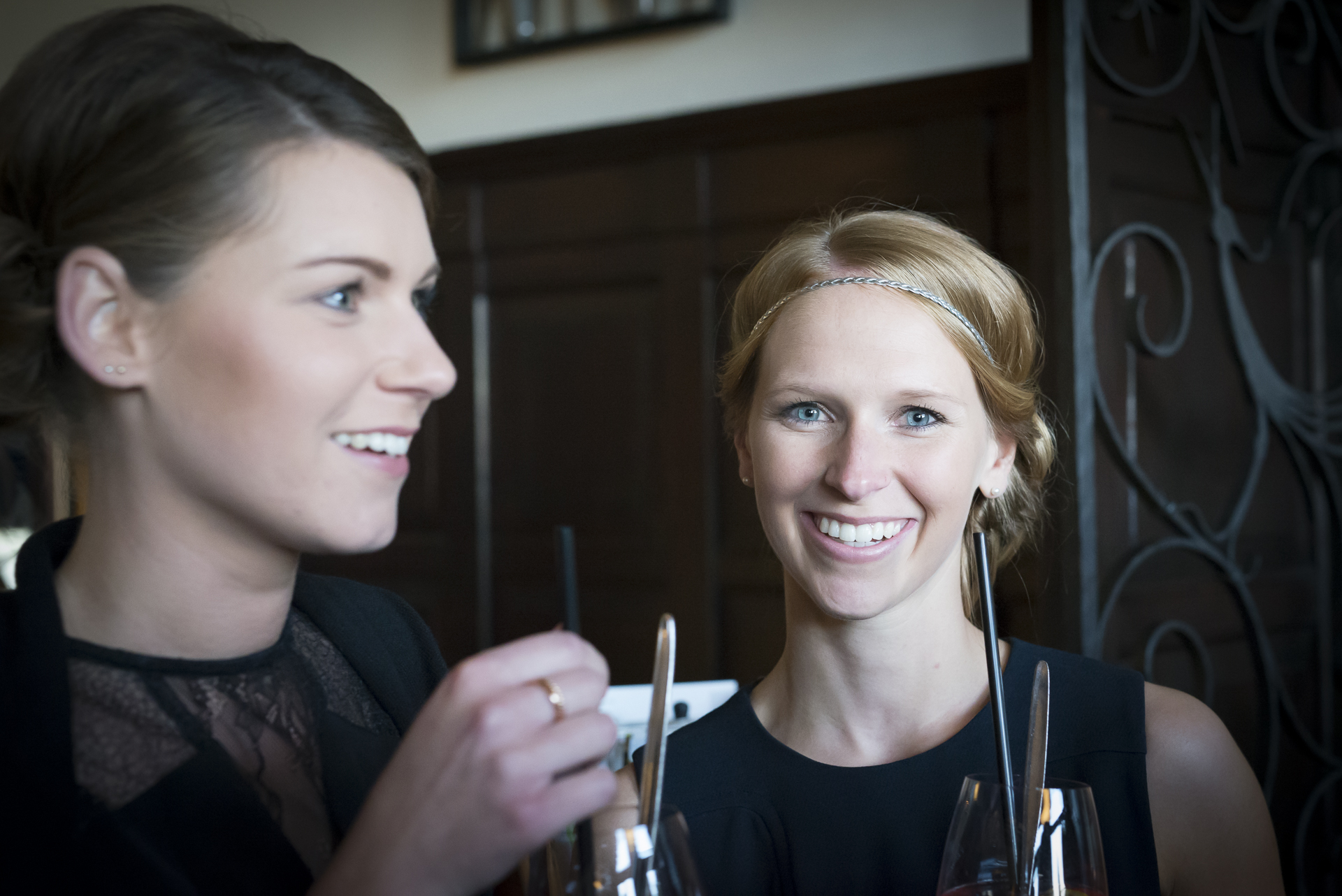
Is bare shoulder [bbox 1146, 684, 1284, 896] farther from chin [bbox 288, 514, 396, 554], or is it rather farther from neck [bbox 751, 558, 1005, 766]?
chin [bbox 288, 514, 396, 554]

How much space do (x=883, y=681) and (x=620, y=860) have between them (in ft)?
1.95

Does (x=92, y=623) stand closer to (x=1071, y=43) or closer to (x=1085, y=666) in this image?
(x=1085, y=666)

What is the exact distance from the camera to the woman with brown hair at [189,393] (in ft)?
2.86

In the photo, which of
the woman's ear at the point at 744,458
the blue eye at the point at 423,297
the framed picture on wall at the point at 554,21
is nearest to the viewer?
the blue eye at the point at 423,297

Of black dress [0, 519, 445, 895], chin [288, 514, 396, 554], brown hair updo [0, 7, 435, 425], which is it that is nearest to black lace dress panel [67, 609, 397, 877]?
black dress [0, 519, 445, 895]

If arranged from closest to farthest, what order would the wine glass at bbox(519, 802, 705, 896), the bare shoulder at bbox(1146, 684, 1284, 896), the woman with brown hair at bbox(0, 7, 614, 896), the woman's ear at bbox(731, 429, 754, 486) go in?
the wine glass at bbox(519, 802, 705, 896) → the woman with brown hair at bbox(0, 7, 614, 896) → the bare shoulder at bbox(1146, 684, 1284, 896) → the woman's ear at bbox(731, 429, 754, 486)

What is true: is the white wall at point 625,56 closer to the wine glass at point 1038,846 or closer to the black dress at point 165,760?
the black dress at point 165,760

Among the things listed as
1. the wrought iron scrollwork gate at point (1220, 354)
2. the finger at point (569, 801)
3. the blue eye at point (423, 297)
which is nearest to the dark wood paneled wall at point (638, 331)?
the wrought iron scrollwork gate at point (1220, 354)

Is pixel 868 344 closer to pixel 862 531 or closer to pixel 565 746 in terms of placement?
pixel 862 531

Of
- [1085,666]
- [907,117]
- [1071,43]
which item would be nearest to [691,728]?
[1085,666]

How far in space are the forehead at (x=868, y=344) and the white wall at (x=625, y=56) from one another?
69.3 inches

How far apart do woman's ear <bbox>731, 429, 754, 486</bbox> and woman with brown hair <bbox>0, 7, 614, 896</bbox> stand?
51 centimetres

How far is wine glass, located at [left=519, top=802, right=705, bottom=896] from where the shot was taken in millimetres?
744

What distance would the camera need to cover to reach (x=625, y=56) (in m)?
3.35
